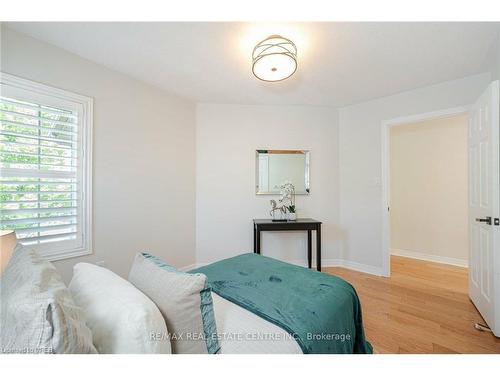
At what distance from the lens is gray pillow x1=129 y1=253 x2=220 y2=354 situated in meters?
0.83

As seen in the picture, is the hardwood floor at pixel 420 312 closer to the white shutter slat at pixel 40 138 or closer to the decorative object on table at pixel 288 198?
the decorative object on table at pixel 288 198

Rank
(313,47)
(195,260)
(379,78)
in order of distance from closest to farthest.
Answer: (313,47)
(379,78)
(195,260)

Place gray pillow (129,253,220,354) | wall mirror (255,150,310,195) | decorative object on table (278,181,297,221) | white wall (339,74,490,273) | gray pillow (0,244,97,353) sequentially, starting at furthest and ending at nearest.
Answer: wall mirror (255,150,310,195)
decorative object on table (278,181,297,221)
white wall (339,74,490,273)
gray pillow (129,253,220,354)
gray pillow (0,244,97,353)

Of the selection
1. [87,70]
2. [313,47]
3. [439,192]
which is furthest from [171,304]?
[439,192]

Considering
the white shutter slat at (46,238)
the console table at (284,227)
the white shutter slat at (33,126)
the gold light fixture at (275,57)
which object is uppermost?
the gold light fixture at (275,57)

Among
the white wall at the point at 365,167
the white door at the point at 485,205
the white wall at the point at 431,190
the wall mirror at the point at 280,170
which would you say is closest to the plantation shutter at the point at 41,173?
the wall mirror at the point at 280,170

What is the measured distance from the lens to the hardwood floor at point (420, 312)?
1641 millimetres

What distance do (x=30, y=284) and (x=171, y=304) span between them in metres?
0.43

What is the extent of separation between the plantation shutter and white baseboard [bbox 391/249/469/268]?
4.60 meters

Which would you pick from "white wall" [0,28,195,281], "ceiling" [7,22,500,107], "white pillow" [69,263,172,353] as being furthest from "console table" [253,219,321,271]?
"white pillow" [69,263,172,353]

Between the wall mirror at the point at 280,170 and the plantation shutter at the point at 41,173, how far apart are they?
211cm

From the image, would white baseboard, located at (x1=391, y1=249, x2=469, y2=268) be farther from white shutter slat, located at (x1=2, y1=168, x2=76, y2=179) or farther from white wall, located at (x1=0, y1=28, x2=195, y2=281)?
white shutter slat, located at (x1=2, y1=168, x2=76, y2=179)

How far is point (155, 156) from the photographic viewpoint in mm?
2736

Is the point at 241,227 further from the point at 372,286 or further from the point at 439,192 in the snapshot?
the point at 439,192
